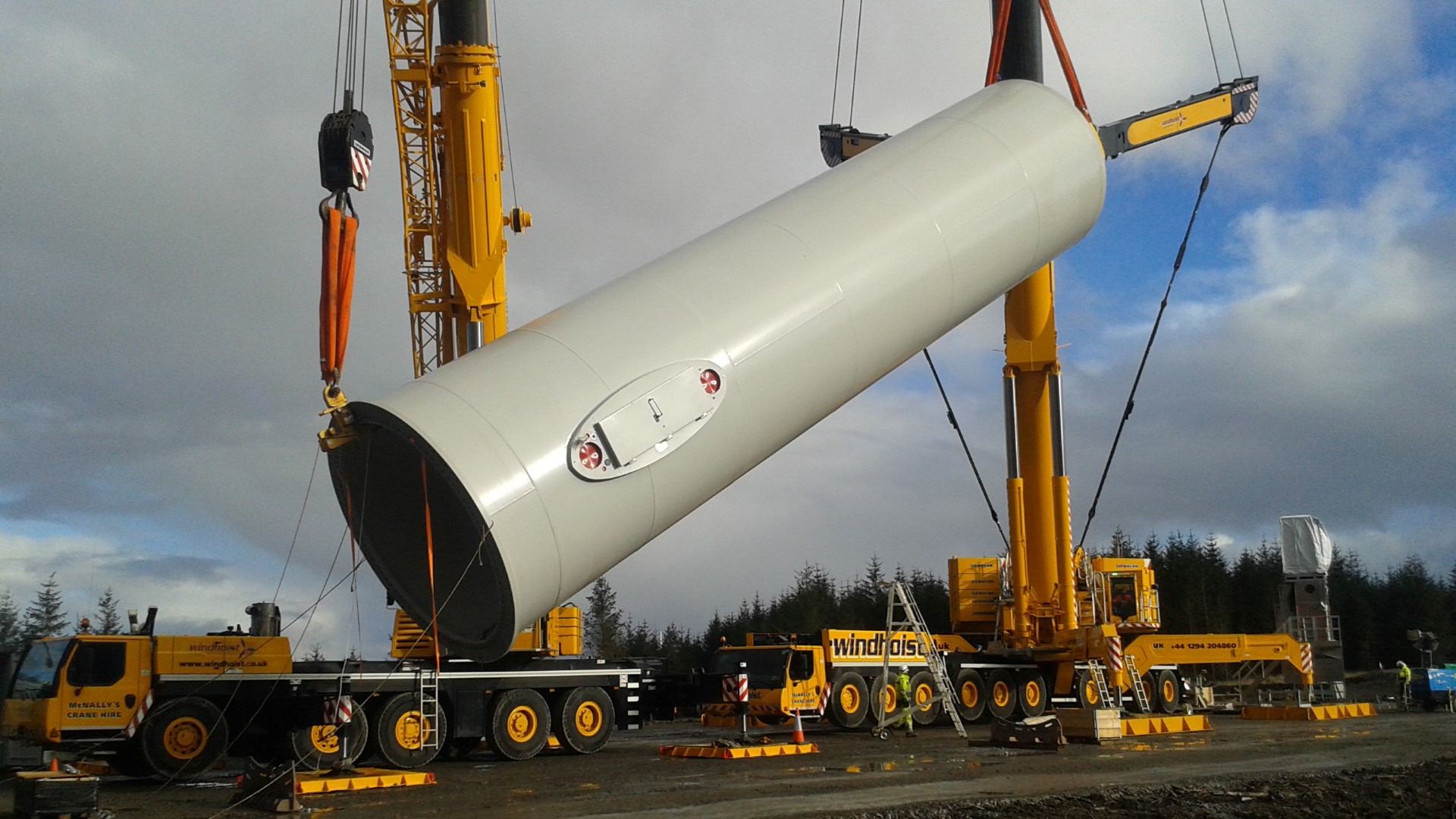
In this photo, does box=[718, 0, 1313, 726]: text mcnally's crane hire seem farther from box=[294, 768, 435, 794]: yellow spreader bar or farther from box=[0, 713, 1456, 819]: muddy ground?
box=[294, 768, 435, 794]: yellow spreader bar

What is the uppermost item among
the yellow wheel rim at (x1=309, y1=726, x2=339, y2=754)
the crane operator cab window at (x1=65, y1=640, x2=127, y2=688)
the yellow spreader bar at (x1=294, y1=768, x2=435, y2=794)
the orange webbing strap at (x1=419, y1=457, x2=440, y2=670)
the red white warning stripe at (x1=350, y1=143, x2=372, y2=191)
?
the red white warning stripe at (x1=350, y1=143, x2=372, y2=191)

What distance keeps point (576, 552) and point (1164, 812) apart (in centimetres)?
555

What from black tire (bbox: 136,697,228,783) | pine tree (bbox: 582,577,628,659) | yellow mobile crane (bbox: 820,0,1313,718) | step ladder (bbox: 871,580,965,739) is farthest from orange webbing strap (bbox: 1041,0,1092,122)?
pine tree (bbox: 582,577,628,659)

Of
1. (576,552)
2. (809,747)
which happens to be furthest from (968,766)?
(576,552)

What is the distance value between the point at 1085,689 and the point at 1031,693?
1059mm

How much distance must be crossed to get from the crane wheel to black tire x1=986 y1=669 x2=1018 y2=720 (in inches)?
6.8

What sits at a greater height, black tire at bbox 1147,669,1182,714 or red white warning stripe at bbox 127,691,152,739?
red white warning stripe at bbox 127,691,152,739

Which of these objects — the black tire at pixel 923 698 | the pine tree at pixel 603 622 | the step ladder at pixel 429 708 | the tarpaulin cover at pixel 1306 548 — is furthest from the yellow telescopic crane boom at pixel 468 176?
the pine tree at pixel 603 622

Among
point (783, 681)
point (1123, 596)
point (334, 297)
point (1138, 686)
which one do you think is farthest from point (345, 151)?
point (1123, 596)

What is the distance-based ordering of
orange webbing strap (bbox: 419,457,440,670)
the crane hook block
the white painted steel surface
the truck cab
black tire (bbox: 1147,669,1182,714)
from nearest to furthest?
the white painted steel surface, orange webbing strap (bbox: 419,457,440,670), the crane hook block, the truck cab, black tire (bbox: 1147,669,1182,714)

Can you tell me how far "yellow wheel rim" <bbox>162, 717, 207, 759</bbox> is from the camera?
14.6 m

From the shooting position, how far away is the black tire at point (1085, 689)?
2311cm

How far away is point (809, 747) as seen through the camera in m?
16.4

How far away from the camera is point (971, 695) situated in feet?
75.0
